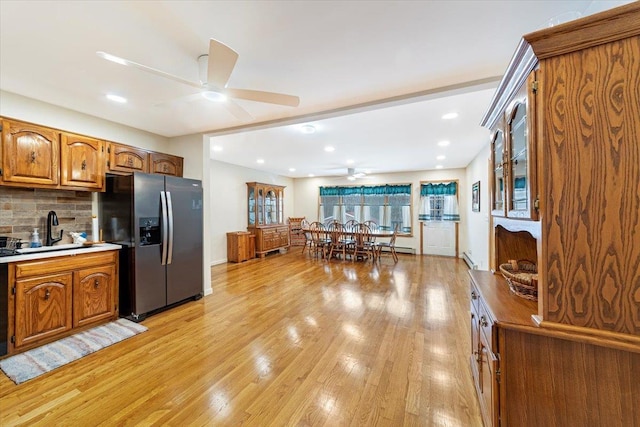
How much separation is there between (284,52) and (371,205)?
6508 millimetres

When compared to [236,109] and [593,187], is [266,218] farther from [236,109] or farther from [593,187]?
[593,187]

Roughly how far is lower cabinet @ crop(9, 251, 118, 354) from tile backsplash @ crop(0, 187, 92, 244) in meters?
0.67

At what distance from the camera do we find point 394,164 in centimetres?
638

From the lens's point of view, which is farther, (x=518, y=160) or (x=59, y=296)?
(x=59, y=296)

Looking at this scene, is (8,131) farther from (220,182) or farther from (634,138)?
(634,138)

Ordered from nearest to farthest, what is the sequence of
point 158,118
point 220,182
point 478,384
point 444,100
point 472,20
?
point 472,20
point 478,384
point 444,100
point 158,118
point 220,182

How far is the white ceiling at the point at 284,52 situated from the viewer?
146 centimetres

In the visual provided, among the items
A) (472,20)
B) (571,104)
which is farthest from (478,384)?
(472,20)

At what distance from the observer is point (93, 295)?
2717 millimetres

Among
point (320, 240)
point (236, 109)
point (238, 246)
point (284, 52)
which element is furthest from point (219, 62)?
point (320, 240)

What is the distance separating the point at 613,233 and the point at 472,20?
4.60 feet

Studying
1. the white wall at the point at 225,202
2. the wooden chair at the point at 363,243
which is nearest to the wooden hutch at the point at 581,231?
the wooden chair at the point at 363,243

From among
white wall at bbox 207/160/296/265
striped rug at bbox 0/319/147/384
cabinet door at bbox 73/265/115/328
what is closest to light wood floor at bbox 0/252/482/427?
striped rug at bbox 0/319/147/384

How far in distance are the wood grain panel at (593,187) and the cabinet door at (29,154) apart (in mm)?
4093
